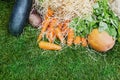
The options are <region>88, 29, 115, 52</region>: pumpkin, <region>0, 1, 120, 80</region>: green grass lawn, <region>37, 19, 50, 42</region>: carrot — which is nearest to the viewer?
<region>0, 1, 120, 80</region>: green grass lawn

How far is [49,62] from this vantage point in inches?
138

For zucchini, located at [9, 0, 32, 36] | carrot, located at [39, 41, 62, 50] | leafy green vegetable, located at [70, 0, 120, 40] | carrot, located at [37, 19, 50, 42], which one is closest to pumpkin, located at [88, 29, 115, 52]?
leafy green vegetable, located at [70, 0, 120, 40]

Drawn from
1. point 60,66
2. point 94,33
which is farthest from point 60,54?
point 94,33

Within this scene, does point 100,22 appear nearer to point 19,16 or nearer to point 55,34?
point 55,34

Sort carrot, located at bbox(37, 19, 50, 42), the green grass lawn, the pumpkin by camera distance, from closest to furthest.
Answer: the green grass lawn → the pumpkin → carrot, located at bbox(37, 19, 50, 42)

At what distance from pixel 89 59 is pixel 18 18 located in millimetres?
748

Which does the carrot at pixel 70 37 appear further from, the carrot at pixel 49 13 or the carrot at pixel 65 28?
the carrot at pixel 49 13

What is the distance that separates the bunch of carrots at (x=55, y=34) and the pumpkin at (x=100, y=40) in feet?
0.29

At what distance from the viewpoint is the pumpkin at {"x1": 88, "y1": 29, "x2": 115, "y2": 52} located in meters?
3.55

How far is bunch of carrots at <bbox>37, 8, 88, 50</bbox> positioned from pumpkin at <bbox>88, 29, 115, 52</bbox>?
9cm

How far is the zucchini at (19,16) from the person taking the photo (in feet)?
11.9

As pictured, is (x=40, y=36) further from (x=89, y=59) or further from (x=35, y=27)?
(x=89, y=59)

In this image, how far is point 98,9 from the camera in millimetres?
3729

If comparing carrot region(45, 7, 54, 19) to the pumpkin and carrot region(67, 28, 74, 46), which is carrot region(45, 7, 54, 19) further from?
the pumpkin
